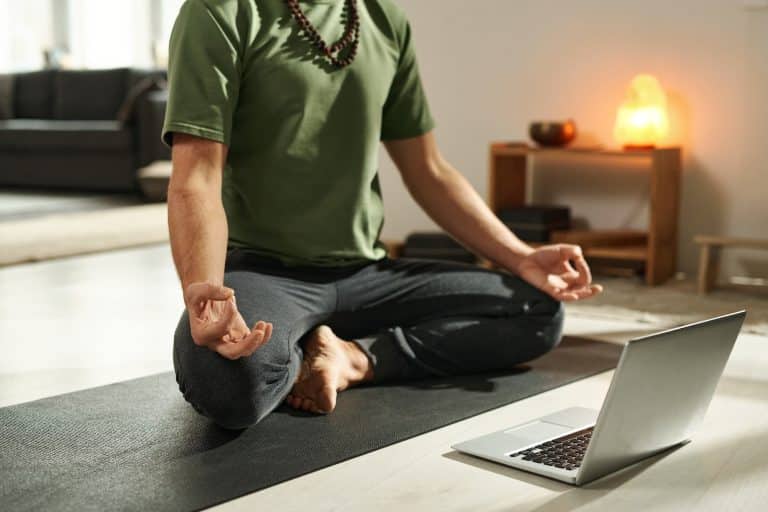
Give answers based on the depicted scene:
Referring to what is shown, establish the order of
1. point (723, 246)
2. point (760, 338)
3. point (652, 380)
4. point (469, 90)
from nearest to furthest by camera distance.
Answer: point (652, 380) → point (760, 338) → point (723, 246) → point (469, 90)

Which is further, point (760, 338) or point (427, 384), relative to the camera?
point (760, 338)

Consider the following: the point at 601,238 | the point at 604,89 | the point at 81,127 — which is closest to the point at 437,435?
the point at 601,238

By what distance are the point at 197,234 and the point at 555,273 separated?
0.72 metres

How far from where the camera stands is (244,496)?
136 cm

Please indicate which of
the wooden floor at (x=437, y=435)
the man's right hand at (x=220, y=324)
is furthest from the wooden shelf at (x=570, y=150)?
the man's right hand at (x=220, y=324)

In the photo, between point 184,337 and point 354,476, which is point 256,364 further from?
point 354,476

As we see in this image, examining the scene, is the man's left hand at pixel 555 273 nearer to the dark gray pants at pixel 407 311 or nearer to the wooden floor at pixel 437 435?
the dark gray pants at pixel 407 311

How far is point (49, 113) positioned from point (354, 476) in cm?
601

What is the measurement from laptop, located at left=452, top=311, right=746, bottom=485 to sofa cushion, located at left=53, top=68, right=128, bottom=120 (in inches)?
212

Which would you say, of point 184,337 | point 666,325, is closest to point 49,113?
→ point 666,325

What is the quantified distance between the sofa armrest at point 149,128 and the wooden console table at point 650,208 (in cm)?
266

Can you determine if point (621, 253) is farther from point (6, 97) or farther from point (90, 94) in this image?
point (6, 97)

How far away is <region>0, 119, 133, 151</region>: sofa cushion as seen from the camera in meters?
5.95

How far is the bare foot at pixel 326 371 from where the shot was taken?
176 centimetres
